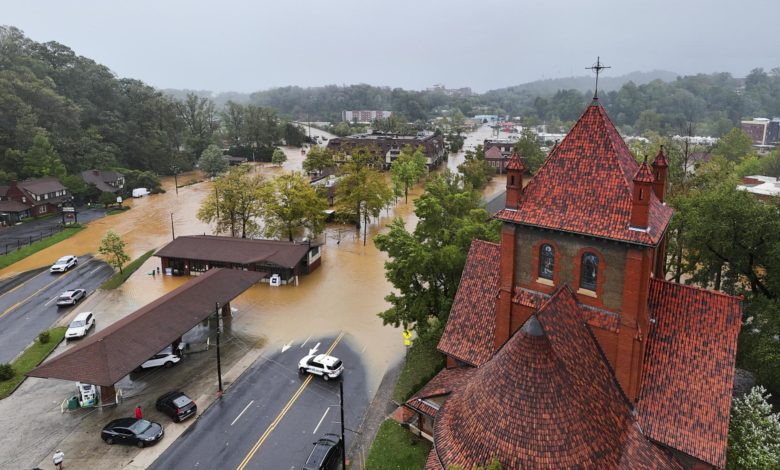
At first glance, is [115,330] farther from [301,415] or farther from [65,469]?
[301,415]

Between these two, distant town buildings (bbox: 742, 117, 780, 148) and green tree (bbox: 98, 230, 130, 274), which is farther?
distant town buildings (bbox: 742, 117, 780, 148)

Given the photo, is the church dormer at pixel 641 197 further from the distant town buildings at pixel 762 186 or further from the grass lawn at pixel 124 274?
the grass lawn at pixel 124 274

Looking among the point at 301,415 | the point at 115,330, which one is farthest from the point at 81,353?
the point at 301,415

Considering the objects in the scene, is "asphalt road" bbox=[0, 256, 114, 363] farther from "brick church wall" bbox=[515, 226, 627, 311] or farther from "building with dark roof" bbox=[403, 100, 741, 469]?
"brick church wall" bbox=[515, 226, 627, 311]

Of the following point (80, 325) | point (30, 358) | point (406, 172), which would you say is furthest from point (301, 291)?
point (406, 172)

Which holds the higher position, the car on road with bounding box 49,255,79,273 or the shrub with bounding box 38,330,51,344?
the car on road with bounding box 49,255,79,273

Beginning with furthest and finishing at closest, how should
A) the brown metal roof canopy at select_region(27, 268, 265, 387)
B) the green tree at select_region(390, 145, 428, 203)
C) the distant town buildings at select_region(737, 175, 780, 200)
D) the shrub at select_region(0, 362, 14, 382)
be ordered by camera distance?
the green tree at select_region(390, 145, 428, 203) → the distant town buildings at select_region(737, 175, 780, 200) → the shrub at select_region(0, 362, 14, 382) → the brown metal roof canopy at select_region(27, 268, 265, 387)

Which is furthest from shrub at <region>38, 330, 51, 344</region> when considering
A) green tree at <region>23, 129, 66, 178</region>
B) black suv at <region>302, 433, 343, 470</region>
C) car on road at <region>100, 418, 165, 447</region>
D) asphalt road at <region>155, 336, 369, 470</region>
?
green tree at <region>23, 129, 66, 178</region>

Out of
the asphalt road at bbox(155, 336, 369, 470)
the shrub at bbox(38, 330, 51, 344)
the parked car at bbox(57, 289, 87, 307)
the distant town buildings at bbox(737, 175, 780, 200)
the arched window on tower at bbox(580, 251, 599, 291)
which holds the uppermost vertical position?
the arched window on tower at bbox(580, 251, 599, 291)

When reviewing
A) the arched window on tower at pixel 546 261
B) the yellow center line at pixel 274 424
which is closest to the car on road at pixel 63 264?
the yellow center line at pixel 274 424
